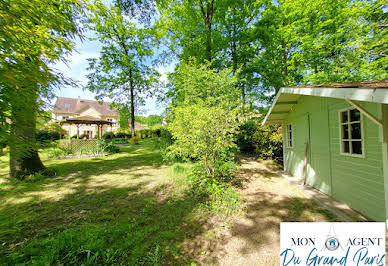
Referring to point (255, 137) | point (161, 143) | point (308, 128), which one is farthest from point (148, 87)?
point (308, 128)

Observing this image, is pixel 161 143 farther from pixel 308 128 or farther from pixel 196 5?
pixel 196 5

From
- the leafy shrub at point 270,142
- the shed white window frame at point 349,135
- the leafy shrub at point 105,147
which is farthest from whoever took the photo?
the leafy shrub at point 105,147

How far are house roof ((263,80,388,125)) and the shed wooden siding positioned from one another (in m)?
0.50

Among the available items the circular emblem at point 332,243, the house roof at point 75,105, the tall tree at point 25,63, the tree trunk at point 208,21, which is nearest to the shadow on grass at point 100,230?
the tall tree at point 25,63

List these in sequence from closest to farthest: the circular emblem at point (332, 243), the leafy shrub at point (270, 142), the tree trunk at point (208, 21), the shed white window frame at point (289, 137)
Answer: the circular emblem at point (332, 243) → the shed white window frame at point (289, 137) → the leafy shrub at point (270, 142) → the tree trunk at point (208, 21)

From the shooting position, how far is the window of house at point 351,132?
141 inches

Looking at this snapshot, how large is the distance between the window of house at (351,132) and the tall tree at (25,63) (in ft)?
19.6

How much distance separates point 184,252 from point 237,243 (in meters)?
1.00

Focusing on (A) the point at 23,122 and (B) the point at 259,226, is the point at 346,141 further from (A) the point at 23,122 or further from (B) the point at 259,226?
(A) the point at 23,122

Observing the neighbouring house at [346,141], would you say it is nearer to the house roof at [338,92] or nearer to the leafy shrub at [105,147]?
the house roof at [338,92]

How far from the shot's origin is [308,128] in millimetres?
5590

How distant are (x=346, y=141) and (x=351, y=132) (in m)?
0.39

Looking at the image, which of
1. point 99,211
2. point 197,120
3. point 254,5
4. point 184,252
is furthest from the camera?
point 254,5

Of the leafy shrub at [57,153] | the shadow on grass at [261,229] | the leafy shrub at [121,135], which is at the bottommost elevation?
the shadow on grass at [261,229]
